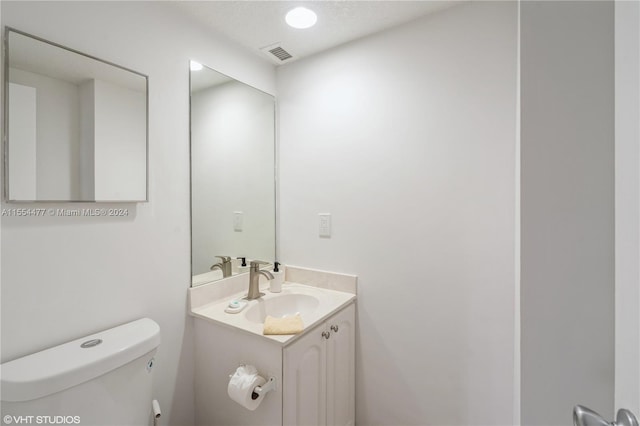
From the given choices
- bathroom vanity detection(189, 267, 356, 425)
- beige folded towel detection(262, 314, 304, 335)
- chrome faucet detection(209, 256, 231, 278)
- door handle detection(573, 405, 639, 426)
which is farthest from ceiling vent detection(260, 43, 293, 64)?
door handle detection(573, 405, 639, 426)

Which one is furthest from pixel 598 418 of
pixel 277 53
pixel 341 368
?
pixel 277 53

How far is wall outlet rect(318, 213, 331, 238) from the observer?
5.43 feet

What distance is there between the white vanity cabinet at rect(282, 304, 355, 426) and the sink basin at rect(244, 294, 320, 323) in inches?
8.2

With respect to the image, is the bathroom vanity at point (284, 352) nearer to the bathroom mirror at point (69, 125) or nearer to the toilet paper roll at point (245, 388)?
the toilet paper roll at point (245, 388)

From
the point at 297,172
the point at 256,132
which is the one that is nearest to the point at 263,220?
the point at 297,172

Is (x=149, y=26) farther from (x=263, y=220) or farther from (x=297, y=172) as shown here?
(x=263, y=220)

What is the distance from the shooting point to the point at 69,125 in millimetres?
990

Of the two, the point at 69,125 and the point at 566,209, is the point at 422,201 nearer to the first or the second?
the point at 566,209

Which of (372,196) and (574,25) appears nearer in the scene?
(574,25)

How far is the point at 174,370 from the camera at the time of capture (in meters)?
1.33

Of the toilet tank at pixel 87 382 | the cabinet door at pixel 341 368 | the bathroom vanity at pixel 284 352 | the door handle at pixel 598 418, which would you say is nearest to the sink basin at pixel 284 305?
the bathroom vanity at pixel 284 352

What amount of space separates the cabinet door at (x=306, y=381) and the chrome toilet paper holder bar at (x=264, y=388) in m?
0.05

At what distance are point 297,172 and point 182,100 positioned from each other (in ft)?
2.40
